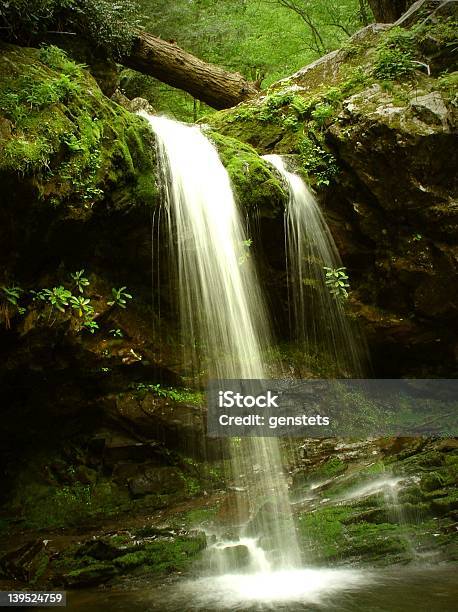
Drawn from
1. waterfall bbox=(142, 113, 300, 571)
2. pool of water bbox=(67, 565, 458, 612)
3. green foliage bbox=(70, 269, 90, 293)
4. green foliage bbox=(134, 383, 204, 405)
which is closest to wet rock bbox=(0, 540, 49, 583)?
pool of water bbox=(67, 565, 458, 612)

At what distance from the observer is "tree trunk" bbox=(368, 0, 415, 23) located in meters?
9.03

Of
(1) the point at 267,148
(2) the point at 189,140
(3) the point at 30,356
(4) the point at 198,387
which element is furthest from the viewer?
(1) the point at 267,148

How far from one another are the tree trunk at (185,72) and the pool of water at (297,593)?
8135 mm

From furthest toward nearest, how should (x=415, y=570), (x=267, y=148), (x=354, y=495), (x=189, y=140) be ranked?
(x=267, y=148) → (x=189, y=140) → (x=354, y=495) → (x=415, y=570)

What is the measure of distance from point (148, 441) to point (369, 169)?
4.86m

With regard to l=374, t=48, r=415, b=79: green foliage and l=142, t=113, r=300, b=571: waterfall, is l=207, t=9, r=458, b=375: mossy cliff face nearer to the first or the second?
l=374, t=48, r=415, b=79: green foliage

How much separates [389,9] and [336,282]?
6418 mm

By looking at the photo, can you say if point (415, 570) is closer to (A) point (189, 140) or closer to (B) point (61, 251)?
(B) point (61, 251)

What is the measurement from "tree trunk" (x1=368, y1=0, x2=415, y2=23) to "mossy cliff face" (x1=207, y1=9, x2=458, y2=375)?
4.86 ft

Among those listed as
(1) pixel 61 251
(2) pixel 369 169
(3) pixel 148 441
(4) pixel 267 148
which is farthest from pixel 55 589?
(4) pixel 267 148

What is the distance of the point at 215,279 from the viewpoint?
6078 millimetres

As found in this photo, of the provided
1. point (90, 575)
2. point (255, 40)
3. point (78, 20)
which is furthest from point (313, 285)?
point (255, 40)

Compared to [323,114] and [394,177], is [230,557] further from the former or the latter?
[323,114]

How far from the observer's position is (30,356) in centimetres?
522
